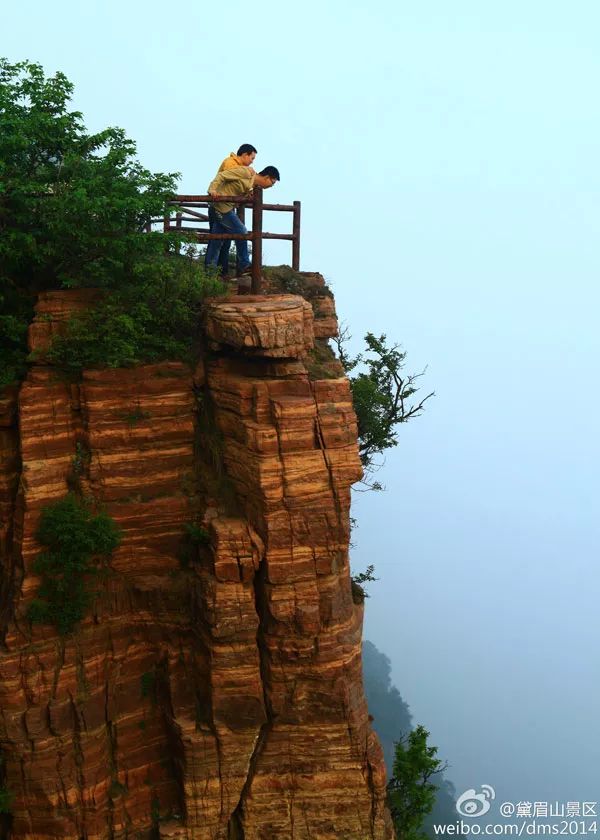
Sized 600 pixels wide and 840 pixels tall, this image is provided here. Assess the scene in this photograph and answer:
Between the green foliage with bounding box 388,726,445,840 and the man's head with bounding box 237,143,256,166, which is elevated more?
the man's head with bounding box 237,143,256,166

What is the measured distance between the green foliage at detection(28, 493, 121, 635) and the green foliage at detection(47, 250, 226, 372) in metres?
2.53

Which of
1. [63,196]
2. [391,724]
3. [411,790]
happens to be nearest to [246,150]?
[63,196]

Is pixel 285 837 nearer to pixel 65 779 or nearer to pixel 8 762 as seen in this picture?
pixel 65 779

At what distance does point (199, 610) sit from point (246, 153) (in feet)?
29.2

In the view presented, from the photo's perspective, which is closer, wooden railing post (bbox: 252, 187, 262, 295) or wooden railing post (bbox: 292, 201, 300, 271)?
wooden railing post (bbox: 252, 187, 262, 295)

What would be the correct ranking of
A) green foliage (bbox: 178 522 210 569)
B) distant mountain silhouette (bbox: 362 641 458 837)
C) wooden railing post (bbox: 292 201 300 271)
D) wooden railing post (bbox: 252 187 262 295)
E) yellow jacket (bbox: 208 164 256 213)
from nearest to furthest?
green foliage (bbox: 178 522 210 569) → wooden railing post (bbox: 252 187 262 295) → yellow jacket (bbox: 208 164 256 213) → wooden railing post (bbox: 292 201 300 271) → distant mountain silhouette (bbox: 362 641 458 837)

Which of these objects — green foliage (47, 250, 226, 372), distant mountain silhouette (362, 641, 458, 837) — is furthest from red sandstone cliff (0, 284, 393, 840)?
distant mountain silhouette (362, 641, 458, 837)

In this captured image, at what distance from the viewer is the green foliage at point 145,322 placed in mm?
13133

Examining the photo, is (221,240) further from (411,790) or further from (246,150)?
(411,790)

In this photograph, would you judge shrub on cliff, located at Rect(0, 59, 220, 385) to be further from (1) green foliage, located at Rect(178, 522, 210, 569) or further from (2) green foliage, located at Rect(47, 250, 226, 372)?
(1) green foliage, located at Rect(178, 522, 210, 569)

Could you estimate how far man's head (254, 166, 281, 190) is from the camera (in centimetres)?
1538

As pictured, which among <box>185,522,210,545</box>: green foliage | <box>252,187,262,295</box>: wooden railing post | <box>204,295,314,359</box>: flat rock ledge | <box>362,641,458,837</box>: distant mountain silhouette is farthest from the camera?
<box>362,641,458,837</box>: distant mountain silhouette

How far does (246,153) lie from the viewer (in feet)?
50.1

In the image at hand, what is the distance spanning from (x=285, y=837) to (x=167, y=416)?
7.89 meters
